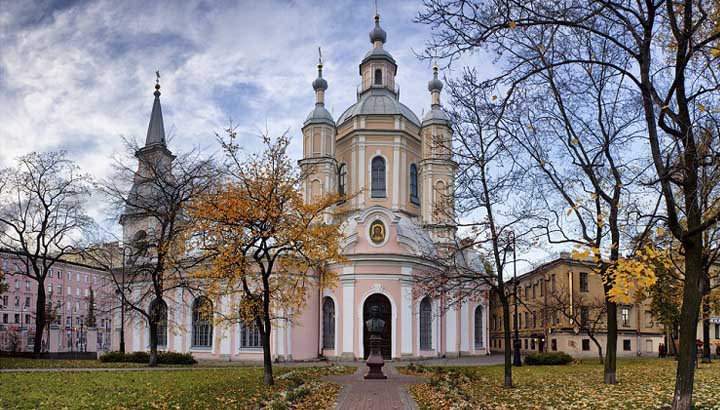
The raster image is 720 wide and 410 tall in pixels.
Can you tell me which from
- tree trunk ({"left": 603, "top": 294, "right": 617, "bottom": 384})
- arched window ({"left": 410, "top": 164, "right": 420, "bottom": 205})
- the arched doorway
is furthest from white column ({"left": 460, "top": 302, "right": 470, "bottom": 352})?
tree trunk ({"left": 603, "top": 294, "right": 617, "bottom": 384})

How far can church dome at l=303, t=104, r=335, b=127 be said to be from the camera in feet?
142

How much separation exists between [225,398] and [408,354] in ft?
74.1

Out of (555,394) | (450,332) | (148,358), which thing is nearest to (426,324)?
(450,332)

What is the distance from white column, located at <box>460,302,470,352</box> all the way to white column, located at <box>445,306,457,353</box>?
3.95 ft

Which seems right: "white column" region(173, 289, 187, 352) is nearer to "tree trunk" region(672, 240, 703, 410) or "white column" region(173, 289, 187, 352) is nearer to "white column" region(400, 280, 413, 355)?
"white column" region(400, 280, 413, 355)

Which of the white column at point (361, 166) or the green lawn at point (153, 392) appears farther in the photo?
the white column at point (361, 166)

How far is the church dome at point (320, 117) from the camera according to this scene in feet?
142

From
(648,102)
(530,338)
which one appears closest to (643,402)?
(648,102)

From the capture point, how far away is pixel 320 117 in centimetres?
4356

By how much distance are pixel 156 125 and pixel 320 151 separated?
11368 mm

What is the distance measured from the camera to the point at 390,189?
42.0 m

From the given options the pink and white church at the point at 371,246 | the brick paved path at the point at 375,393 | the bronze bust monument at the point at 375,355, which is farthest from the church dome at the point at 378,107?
the brick paved path at the point at 375,393

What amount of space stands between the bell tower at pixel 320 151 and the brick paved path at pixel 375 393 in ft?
70.5

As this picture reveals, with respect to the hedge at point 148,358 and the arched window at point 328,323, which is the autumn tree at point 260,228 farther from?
A: the arched window at point 328,323
